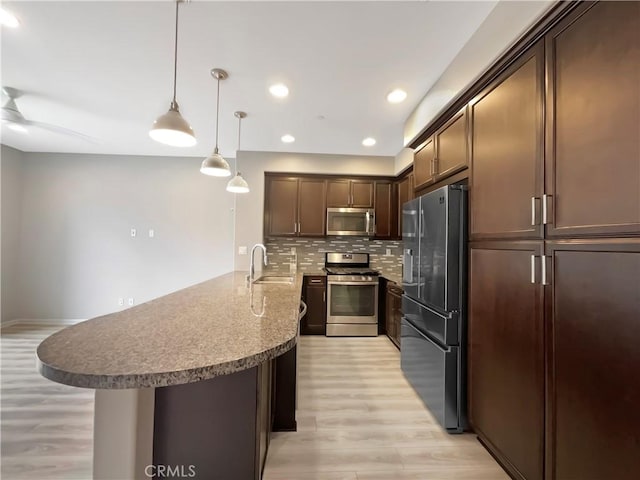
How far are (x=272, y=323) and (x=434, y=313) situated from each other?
4.50 ft

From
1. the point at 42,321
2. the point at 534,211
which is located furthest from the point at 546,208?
the point at 42,321

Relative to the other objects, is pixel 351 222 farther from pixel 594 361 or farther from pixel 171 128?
pixel 594 361

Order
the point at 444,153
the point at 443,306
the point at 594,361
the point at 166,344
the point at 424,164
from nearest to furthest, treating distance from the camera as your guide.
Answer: the point at 166,344 < the point at 594,361 < the point at 443,306 < the point at 444,153 < the point at 424,164

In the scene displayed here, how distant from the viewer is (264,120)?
9.65ft

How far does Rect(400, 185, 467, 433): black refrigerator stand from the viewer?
6.18 feet

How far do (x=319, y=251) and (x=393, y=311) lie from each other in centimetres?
147

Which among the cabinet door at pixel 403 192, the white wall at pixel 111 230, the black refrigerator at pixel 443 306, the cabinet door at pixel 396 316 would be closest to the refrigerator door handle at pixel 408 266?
the black refrigerator at pixel 443 306

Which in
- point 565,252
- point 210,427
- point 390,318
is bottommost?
point 390,318

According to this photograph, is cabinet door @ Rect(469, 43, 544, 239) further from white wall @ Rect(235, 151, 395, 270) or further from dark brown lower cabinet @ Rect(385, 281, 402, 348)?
white wall @ Rect(235, 151, 395, 270)

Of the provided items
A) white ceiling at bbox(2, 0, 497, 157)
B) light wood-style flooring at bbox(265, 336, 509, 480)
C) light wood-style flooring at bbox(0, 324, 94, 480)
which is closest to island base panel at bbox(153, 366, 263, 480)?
light wood-style flooring at bbox(265, 336, 509, 480)

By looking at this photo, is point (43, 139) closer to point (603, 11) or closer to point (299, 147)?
point (299, 147)

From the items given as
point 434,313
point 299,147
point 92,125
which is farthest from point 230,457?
point 92,125

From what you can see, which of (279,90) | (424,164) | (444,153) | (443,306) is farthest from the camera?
(424,164)

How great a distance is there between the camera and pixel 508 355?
4.87ft
